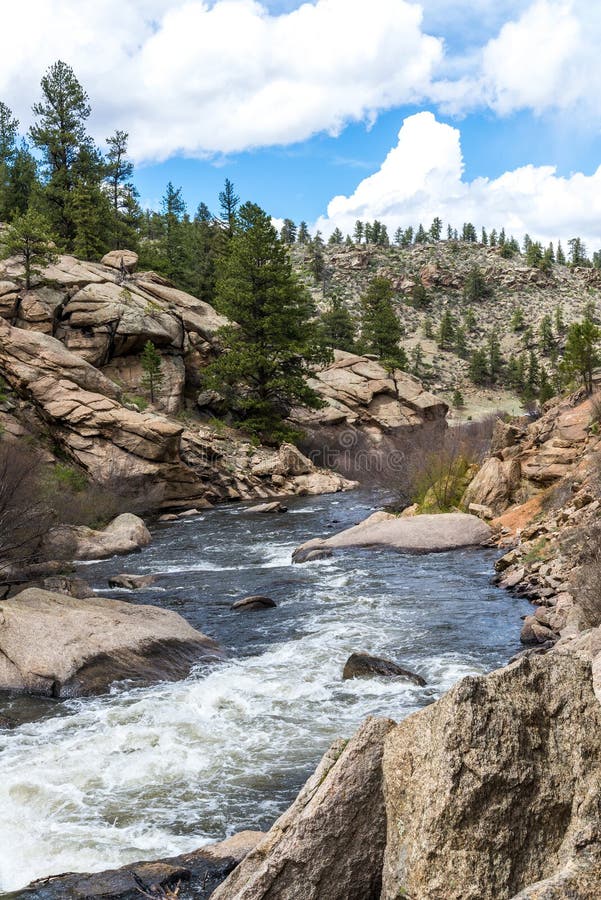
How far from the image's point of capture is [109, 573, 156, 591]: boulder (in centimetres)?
1655

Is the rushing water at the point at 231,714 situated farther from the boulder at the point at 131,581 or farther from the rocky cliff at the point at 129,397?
the rocky cliff at the point at 129,397

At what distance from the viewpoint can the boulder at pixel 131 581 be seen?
16.5 meters

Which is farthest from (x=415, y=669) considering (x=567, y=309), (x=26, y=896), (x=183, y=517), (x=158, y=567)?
(x=567, y=309)

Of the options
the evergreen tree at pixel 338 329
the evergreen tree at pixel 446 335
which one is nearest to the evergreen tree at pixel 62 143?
the evergreen tree at pixel 338 329

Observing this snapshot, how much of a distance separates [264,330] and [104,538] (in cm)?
2422

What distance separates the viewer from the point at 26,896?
5.25 metres

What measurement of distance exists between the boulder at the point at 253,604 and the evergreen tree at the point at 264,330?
27.9 metres

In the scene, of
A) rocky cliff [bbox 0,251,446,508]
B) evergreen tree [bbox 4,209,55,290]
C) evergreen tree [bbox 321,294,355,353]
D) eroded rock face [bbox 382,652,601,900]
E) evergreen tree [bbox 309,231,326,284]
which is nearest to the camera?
eroded rock face [bbox 382,652,601,900]

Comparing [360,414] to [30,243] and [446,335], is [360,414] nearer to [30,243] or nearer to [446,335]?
[30,243]

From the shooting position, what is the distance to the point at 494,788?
3.17 m

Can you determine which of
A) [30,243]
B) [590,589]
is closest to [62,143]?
[30,243]

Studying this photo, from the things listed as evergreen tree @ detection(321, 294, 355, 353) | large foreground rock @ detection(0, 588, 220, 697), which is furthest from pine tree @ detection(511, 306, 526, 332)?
large foreground rock @ detection(0, 588, 220, 697)

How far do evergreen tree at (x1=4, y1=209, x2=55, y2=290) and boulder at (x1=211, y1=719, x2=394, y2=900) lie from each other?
1437 inches

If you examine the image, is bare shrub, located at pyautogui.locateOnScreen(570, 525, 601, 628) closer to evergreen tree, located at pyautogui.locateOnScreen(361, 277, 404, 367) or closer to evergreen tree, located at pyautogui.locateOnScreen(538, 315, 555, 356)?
evergreen tree, located at pyautogui.locateOnScreen(361, 277, 404, 367)
